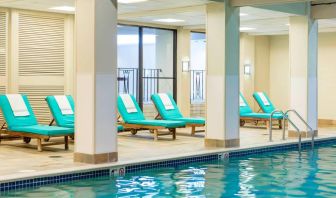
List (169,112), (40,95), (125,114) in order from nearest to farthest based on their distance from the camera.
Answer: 1. (125,114)
2. (40,95)
3. (169,112)

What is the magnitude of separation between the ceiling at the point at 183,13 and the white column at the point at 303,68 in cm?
50

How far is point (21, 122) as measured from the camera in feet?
36.1

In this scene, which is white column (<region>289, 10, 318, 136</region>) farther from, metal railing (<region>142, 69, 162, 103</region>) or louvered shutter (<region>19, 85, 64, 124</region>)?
louvered shutter (<region>19, 85, 64, 124</region>)

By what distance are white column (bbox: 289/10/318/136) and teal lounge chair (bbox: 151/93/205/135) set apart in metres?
2.33

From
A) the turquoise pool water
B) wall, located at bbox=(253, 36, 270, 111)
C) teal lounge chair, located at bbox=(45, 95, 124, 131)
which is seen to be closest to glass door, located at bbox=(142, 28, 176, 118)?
wall, located at bbox=(253, 36, 270, 111)

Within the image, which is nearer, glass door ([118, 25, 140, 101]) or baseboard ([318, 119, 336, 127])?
glass door ([118, 25, 140, 101])

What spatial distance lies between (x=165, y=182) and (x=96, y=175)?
112 centimetres

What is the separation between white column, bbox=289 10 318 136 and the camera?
13.4 meters

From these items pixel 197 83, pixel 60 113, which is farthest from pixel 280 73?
pixel 60 113

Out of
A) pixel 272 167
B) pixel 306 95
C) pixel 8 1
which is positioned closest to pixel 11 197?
pixel 272 167

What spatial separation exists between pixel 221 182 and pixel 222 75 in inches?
139

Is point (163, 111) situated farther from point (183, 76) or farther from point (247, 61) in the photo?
point (247, 61)

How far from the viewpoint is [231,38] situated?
36.2 ft

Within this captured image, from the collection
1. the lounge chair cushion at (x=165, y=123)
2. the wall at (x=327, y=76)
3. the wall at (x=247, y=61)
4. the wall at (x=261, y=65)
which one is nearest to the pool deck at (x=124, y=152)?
the lounge chair cushion at (x=165, y=123)
